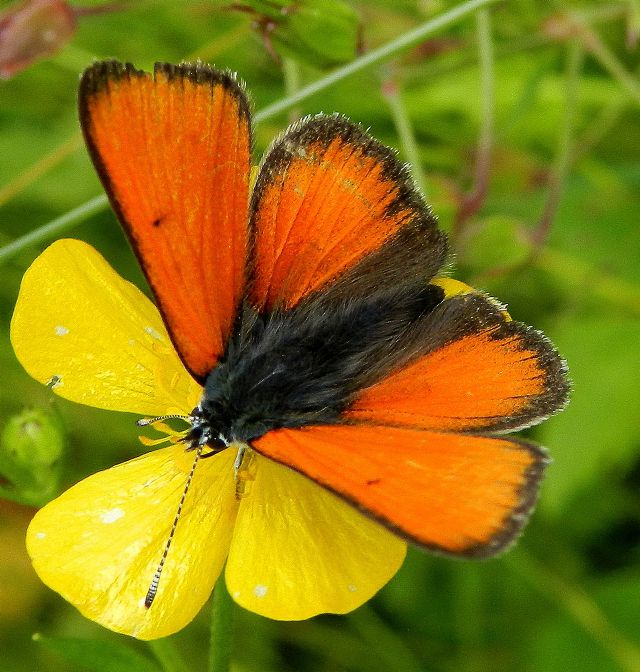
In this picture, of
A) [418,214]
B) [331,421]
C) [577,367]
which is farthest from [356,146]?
[577,367]

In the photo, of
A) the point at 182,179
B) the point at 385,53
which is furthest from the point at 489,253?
the point at 182,179

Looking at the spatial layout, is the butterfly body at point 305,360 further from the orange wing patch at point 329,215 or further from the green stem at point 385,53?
the green stem at point 385,53

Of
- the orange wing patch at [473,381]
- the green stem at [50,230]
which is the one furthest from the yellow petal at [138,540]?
the green stem at [50,230]

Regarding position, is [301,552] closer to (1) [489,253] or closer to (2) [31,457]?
(2) [31,457]

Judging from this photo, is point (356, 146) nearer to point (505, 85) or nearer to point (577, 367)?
point (577, 367)

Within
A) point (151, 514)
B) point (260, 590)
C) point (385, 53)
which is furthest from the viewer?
point (385, 53)

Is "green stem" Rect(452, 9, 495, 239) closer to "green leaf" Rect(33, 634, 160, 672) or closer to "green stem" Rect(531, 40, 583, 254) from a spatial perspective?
Answer: "green stem" Rect(531, 40, 583, 254)
